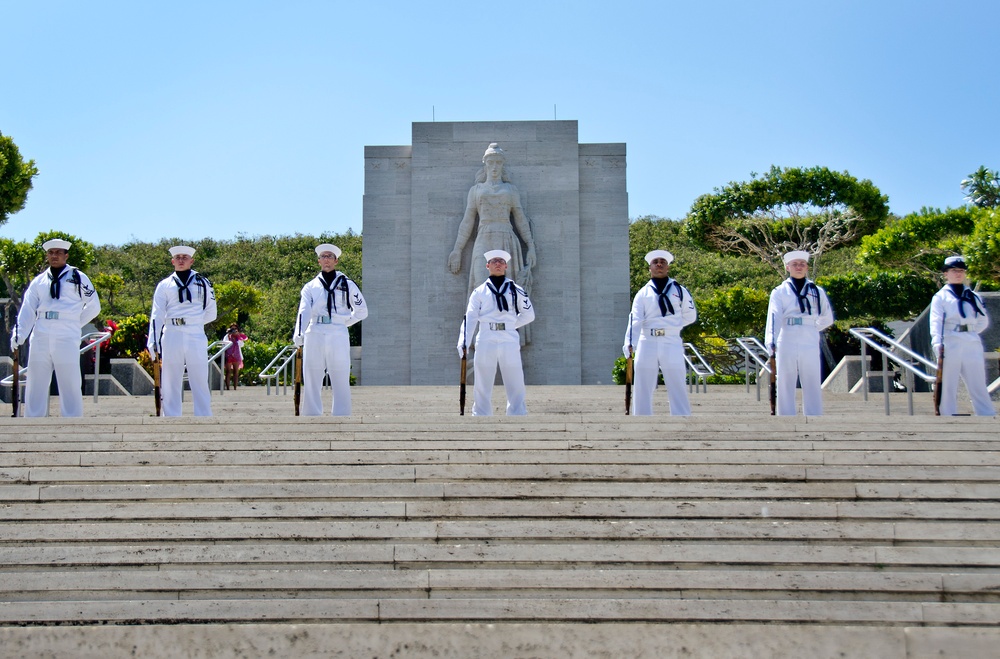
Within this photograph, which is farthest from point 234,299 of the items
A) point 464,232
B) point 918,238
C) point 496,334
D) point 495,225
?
point 496,334

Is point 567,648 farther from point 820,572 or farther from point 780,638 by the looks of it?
point 820,572

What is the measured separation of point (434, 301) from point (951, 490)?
43.7ft

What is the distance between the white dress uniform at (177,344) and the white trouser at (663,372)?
13.9 ft

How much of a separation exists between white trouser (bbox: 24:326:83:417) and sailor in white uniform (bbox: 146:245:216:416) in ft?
2.44

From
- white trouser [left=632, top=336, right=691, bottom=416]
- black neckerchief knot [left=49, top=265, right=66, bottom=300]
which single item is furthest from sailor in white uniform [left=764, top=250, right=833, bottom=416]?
black neckerchief knot [left=49, top=265, right=66, bottom=300]

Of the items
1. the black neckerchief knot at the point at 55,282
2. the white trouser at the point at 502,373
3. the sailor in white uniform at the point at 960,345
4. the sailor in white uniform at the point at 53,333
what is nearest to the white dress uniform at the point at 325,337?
the white trouser at the point at 502,373

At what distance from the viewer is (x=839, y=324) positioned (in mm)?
30297

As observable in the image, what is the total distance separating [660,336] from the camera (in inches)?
400

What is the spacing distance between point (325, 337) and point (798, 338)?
4.72 meters

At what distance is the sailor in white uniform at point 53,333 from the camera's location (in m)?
9.66

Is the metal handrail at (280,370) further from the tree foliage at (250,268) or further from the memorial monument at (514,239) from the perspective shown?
the tree foliage at (250,268)

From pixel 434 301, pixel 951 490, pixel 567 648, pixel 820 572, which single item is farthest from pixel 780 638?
pixel 434 301

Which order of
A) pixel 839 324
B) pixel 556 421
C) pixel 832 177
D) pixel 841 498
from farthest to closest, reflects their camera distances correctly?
pixel 832 177 → pixel 839 324 → pixel 556 421 → pixel 841 498

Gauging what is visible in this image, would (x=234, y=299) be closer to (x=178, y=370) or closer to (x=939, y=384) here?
(x=178, y=370)
